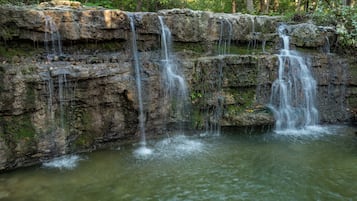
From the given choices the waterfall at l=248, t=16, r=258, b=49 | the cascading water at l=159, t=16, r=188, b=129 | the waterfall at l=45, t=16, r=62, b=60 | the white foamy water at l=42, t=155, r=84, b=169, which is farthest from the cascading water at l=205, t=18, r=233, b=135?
the waterfall at l=45, t=16, r=62, b=60

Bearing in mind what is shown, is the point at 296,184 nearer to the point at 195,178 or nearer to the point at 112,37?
the point at 195,178

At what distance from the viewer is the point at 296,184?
5418 mm

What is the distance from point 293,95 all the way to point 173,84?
354cm

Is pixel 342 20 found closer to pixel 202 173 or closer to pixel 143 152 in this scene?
pixel 202 173

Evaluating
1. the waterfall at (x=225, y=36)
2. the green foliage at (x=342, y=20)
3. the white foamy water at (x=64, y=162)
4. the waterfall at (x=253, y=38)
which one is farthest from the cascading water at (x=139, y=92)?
the green foliage at (x=342, y=20)

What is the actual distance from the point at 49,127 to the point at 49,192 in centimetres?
155

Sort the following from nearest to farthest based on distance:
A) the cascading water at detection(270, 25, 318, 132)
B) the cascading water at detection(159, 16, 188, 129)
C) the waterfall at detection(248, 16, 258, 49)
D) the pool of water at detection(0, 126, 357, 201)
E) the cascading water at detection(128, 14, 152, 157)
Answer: the pool of water at detection(0, 126, 357, 201) → the cascading water at detection(128, 14, 152, 157) → the cascading water at detection(159, 16, 188, 129) → the cascading water at detection(270, 25, 318, 132) → the waterfall at detection(248, 16, 258, 49)

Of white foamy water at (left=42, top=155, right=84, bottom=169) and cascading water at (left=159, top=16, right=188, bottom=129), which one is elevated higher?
cascading water at (left=159, top=16, right=188, bottom=129)

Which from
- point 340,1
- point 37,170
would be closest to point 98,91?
point 37,170

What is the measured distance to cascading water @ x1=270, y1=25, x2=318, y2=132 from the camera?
325 inches

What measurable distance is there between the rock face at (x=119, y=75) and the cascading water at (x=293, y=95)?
0.85 feet

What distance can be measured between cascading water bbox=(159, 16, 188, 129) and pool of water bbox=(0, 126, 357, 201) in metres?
0.85

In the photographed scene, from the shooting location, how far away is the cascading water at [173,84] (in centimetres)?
751

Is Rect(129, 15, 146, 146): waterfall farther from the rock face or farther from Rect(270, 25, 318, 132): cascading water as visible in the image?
Rect(270, 25, 318, 132): cascading water
